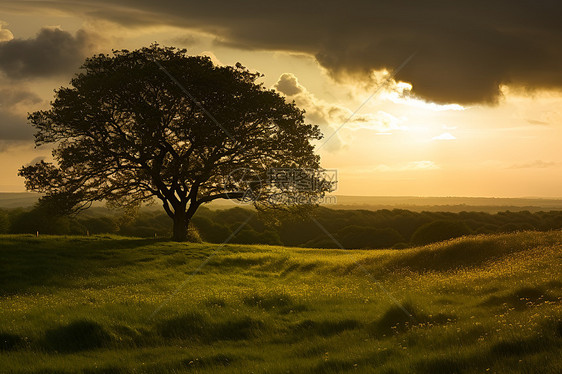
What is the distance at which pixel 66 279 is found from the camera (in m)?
26.6

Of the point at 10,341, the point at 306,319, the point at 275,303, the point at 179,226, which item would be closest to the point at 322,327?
the point at 306,319

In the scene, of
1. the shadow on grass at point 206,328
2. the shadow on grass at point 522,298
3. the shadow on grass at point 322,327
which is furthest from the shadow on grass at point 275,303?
the shadow on grass at point 522,298

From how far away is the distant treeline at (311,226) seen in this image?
58.7m

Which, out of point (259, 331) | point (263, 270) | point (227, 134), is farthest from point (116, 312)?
point (227, 134)

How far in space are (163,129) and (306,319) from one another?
27.9 m

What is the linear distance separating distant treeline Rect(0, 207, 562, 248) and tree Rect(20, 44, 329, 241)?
4134 mm

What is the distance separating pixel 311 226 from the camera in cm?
11088

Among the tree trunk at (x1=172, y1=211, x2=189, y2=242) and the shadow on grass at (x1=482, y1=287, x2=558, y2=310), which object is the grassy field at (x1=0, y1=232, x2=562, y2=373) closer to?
the shadow on grass at (x1=482, y1=287, x2=558, y2=310)

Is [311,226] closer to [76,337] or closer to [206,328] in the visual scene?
[206,328]

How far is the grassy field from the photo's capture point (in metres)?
11.0

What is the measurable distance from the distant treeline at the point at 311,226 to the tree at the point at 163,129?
4.13 metres

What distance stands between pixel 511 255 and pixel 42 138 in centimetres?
3429

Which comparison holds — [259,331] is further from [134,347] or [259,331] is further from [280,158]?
[280,158]

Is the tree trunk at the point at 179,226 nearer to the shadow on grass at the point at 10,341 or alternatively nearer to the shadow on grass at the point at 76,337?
the shadow on grass at the point at 76,337
